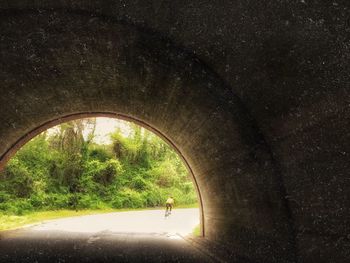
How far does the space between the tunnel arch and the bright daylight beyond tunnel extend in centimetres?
1630

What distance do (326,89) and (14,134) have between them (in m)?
8.60

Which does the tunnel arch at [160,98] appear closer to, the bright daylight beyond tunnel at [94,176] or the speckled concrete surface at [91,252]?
the speckled concrete surface at [91,252]

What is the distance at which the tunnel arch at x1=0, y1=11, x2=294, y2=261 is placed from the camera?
580 cm

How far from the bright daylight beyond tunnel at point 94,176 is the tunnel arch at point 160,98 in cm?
1630

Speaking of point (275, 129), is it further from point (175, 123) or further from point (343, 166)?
point (175, 123)

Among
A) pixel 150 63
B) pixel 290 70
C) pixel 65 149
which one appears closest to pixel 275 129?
pixel 290 70

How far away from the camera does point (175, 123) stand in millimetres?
9633

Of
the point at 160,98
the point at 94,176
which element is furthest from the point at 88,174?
the point at 160,98

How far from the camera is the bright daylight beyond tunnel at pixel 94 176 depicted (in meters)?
27.9

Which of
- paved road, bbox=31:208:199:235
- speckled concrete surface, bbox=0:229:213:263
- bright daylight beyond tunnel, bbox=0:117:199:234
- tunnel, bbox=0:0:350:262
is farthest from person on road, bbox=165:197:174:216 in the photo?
tunnel, bbox=0:0:350:262

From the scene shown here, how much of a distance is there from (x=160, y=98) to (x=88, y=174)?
85.5 feet

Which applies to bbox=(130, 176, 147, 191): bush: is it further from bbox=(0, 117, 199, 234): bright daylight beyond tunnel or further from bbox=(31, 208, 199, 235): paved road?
bbox=(31, 208, 199, 235): paved road

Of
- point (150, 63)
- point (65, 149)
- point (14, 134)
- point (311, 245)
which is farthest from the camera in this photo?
point (65, 149)

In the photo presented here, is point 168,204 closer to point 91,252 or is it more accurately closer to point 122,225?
point 122,225
